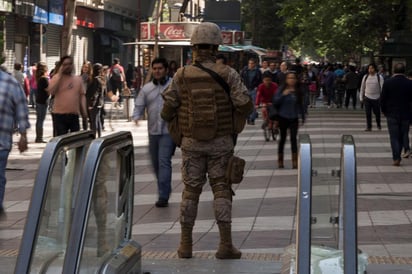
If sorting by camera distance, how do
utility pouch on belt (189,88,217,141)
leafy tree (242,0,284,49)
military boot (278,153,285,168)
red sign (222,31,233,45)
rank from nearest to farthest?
utility pouch on belt (189,88,217,141)
military boot (278,153,285,168)
red sign (222,31,233,45)
leafy tree (242,0,284,49)

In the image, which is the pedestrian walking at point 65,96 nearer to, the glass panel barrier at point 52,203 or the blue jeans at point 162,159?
the blue jeans at point 162,159

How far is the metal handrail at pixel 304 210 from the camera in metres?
4.93

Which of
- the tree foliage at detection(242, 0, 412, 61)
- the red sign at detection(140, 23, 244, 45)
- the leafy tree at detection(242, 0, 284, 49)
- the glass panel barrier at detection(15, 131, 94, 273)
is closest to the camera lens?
the glass panel barrier at detection(15, 131, 94, 273)

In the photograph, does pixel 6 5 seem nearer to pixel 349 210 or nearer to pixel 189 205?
pixel 189 205

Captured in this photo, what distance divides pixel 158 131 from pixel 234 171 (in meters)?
3.76

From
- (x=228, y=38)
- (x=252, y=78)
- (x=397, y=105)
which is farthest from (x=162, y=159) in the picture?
(x=228, y=38)

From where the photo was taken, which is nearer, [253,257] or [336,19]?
[253,257]

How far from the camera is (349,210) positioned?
508 cm

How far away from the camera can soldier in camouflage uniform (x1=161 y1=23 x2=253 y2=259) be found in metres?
7.91

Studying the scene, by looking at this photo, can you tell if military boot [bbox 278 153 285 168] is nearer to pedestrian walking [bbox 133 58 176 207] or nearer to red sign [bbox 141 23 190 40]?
pedestrian walking [bbox 133 58 176 207]

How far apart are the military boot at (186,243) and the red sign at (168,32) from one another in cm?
3426

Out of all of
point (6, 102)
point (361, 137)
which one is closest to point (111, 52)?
point (361, 137)

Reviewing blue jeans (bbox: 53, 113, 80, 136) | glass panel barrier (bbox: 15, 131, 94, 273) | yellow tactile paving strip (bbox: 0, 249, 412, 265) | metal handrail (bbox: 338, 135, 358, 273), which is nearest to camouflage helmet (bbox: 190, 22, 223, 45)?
glass panel barrier (bbox: 15, 131, 94, 273)

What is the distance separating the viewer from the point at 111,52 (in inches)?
2126
